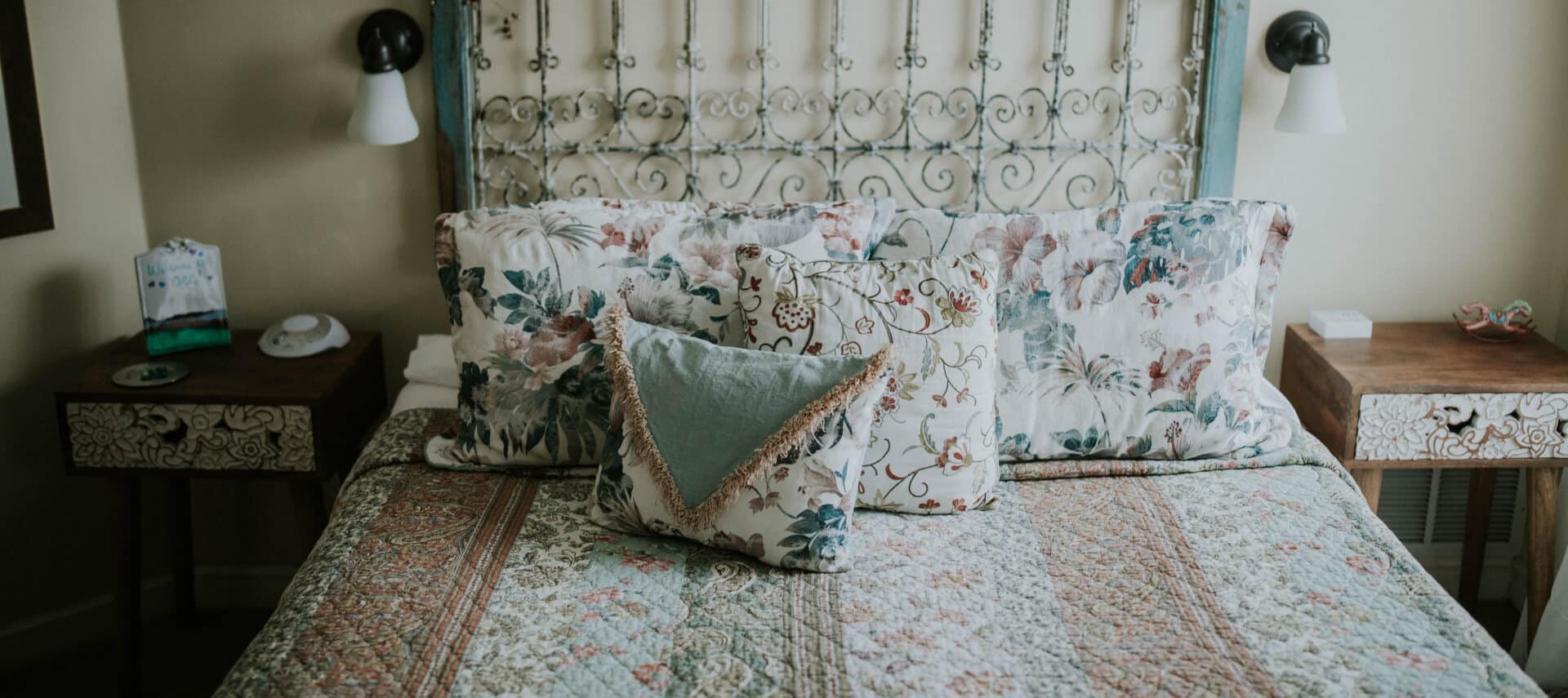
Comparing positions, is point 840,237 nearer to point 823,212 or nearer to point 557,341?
point 823,212

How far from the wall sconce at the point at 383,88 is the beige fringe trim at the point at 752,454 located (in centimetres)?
85

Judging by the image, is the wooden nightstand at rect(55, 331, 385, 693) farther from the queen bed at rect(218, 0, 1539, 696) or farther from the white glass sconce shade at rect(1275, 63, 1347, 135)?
the white glass sconce shade at rect(1275, 63, 1347, 135)

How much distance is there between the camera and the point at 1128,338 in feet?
6.57

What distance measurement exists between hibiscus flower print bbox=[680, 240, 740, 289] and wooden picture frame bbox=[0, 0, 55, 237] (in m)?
1.33

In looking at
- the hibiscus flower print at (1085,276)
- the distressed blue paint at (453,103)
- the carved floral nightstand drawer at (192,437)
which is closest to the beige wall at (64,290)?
the carved floral nightstand drawer at (192,437)

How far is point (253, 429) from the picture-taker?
7.32 ft

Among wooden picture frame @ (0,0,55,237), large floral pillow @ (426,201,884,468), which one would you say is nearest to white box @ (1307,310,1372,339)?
large floral pillow @ (426,201,884,468)

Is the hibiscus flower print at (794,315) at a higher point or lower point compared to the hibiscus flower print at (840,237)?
lower

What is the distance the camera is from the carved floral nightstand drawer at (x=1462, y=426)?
2.21 metres

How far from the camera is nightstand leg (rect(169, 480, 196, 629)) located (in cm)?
257

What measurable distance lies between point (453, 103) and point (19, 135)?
807mm

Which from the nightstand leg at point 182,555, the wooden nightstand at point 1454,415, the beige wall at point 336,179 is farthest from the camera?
the nightstand leg at point 182,555

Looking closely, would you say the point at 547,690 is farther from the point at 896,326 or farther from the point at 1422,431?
the point at 1422,431

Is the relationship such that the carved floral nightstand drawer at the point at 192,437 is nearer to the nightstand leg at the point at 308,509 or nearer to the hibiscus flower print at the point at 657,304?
the nightstand leg at the point at 308,509
